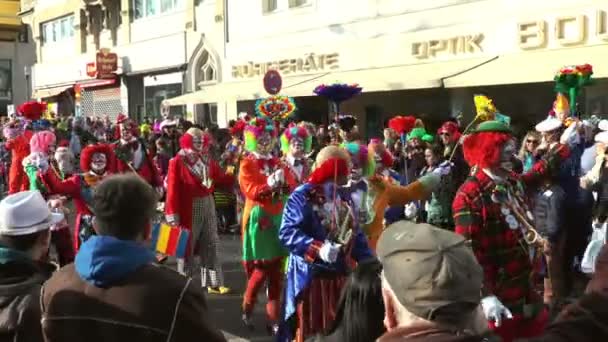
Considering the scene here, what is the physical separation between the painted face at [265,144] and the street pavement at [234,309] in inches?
58.8

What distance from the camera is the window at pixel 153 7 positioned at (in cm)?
2460

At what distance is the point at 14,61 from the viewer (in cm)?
4394

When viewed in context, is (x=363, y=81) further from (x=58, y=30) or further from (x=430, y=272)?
(x=58, y=30)

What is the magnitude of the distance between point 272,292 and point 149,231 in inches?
133

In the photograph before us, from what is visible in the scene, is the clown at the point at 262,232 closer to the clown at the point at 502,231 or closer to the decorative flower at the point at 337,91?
the clown at the point at 502,231

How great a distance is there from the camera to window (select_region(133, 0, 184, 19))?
24.6 meters

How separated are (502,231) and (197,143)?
3926 mm

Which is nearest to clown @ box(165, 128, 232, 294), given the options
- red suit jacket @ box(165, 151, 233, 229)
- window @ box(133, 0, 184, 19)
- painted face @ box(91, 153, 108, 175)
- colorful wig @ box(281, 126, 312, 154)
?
red suit jacket @ box(165, 151, 233, 229)

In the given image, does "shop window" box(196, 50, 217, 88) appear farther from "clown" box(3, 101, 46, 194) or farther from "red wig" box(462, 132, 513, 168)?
"red wig" box(462, 132, 513, 168)

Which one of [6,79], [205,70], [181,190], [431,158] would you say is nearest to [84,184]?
[181,190]

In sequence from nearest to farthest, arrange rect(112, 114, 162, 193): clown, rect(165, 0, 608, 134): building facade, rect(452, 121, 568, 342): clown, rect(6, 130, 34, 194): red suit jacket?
rect(452, 121, 568, 342): clown < rect(6, 130, 34, 194): red suit jacket < rect(112, 114, 162, 193): clown < rect(165, 0, 608, 134): building facade

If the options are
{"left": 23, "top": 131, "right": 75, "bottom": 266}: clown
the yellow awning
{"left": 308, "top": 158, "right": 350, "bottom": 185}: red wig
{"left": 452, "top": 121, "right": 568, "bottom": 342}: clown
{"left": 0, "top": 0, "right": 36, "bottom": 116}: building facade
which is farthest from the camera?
{"left": 0, "top": 0, "right": 36, "bottom": 116}: building facade

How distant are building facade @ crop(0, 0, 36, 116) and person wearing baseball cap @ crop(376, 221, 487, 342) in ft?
146

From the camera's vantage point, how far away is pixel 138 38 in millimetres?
26594
